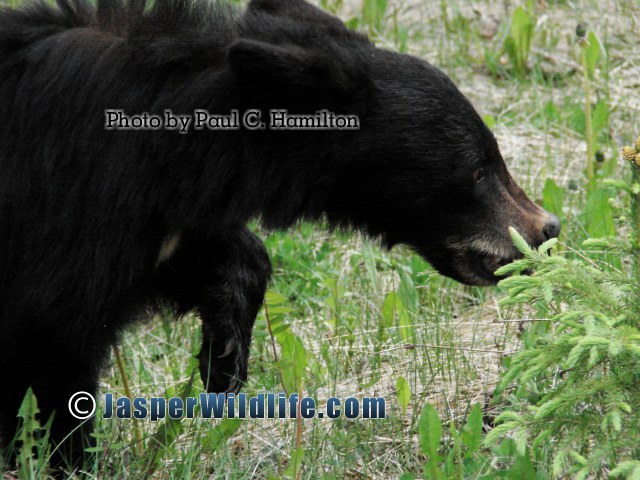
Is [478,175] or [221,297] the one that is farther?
[221,297]

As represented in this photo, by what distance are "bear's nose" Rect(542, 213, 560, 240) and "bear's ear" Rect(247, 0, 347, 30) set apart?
Result: 3.60 feet

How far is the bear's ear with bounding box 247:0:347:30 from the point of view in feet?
13.3

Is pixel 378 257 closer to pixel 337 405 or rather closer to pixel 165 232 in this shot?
pixel 337 405

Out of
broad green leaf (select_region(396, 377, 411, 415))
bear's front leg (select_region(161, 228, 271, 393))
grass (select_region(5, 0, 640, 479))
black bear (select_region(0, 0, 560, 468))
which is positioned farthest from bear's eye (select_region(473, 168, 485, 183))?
bear's front leg (select_region(161, 228, 271, 393))

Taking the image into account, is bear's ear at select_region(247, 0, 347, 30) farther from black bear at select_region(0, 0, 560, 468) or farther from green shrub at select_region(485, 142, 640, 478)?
green shrub at select_region(485, 142, 640, 478)

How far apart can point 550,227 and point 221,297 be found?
137cm

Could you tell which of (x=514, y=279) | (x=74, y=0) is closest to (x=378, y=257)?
(x=74, y=0)

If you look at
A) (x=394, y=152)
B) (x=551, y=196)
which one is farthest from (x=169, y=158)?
(x=551, y=196)

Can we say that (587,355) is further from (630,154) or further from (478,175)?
(478,175)

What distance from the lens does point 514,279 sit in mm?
2980

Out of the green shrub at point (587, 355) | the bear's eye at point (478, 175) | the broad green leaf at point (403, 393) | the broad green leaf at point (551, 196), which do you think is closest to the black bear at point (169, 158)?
the bear's eye at point (478, 175)

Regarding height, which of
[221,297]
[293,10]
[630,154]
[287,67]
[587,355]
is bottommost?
[587,355]

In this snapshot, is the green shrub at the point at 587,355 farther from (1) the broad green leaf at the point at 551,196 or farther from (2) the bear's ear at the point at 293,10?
(1) the broad green leaf at the point at 551,196

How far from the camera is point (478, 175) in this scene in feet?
12.9
